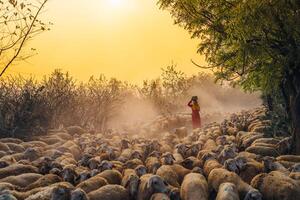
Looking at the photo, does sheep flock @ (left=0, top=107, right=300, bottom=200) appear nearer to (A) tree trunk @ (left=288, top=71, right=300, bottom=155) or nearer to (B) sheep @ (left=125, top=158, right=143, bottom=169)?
(B) sheep @ (left=125, top=158, right=143, bottom=169)

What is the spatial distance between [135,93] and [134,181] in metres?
31.9

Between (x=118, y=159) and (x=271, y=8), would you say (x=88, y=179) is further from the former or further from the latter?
(x=271, y=8)

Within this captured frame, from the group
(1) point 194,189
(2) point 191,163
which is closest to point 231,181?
(1) point 194,189

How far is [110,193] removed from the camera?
970 cm

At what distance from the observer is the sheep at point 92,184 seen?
9828 millimetres

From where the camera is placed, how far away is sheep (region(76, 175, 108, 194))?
9.83 m

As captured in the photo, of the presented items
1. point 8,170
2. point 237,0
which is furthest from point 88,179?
point 237,0

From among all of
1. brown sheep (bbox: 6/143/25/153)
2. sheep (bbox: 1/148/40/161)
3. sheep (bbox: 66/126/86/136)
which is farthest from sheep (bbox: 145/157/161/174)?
sheep (bbox: 66/126/86/136)

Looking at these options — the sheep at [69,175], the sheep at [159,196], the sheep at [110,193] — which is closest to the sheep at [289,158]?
the sheep at [159,196]

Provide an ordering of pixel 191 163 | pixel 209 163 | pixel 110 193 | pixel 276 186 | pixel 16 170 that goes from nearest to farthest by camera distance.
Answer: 1. pixel 276 186
2. pixel 110 193
3. pixel 16 170
4. pixel 209 163
5. pixel 191 163

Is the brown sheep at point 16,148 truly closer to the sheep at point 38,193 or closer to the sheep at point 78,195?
the sheep at point 38,193

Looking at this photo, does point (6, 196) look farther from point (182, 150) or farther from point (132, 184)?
point (182, 150)

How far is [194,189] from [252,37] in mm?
4602

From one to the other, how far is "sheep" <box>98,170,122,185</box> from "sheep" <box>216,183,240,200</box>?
9.22 ft
